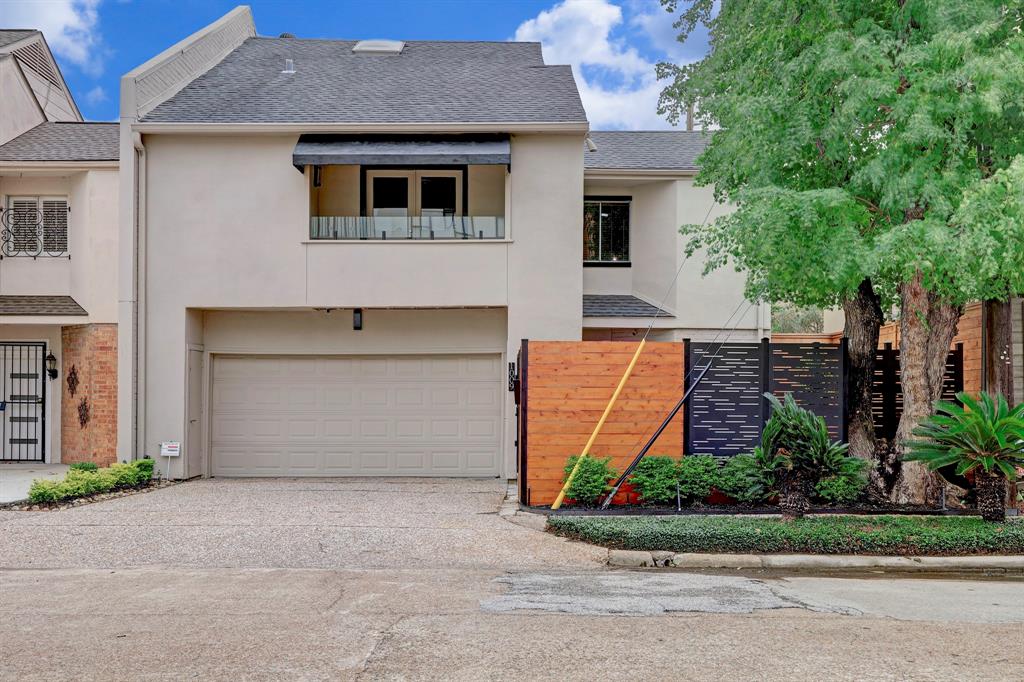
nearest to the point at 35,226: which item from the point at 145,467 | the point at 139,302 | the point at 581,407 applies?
the point at 139,302

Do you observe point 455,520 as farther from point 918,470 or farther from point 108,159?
point 108,159

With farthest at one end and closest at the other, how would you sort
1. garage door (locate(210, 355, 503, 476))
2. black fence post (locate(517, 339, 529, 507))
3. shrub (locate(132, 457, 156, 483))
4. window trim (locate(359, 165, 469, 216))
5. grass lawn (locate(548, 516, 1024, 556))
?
garage door (locate(210, 355, 503, 476)) → window trim (locate(359, 165, 469, 216)) → shrub (locate(132, 457, 156, 483)) → black fence post (locate(517, 339, 529, 507)) → grass lawn (locate(548, 516, 1024, 556))

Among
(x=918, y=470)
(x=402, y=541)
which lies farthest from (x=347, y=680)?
(x=918, y=470)

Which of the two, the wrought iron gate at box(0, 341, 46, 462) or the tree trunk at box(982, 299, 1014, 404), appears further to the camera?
the wrought iron gate at box(0, 341, 46, 462)

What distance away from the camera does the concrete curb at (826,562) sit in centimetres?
819

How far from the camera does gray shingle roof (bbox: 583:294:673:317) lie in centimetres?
1633

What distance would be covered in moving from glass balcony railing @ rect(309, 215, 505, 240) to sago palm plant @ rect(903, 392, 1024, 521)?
7.80 meters

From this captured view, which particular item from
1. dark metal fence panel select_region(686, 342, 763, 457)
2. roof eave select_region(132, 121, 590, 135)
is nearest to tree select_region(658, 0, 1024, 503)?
dark metal fence panel select_region(686, 342, 763, 457)

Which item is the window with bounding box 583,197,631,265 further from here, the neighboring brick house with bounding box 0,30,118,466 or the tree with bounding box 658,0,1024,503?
the neighboring brick house with bounding box 0,30,118,466

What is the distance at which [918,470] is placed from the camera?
10.8 m

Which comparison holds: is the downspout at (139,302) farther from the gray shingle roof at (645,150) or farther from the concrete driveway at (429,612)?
the gray shingle roof at (645,150)

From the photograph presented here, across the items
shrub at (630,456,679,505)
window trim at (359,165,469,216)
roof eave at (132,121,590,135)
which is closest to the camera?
shrub at (630,456,679,505)

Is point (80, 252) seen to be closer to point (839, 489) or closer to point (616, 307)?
point (616, 307)

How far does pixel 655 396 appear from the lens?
36.5 ft
